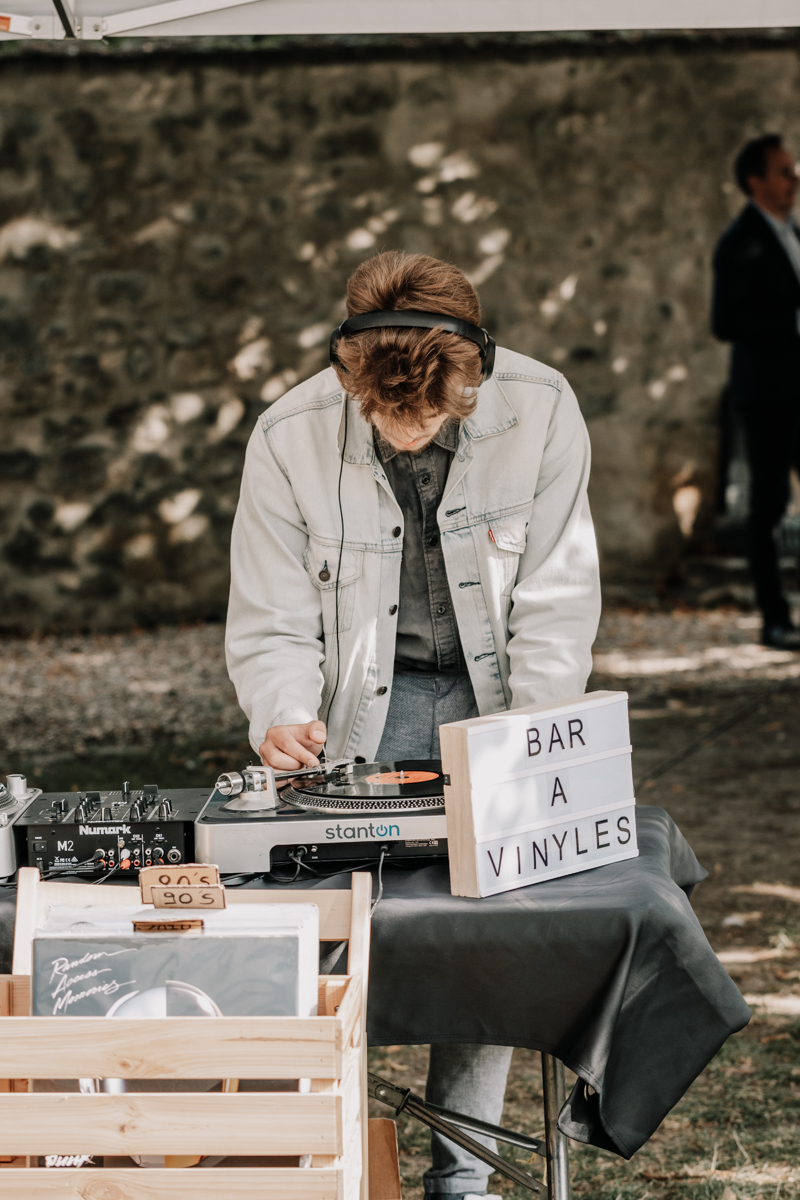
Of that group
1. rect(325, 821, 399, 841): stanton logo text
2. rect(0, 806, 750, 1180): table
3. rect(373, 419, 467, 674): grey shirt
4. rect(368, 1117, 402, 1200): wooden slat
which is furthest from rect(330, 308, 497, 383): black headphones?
rect(368, 1117, 402, 1200): wooden slat

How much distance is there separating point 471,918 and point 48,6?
219cm

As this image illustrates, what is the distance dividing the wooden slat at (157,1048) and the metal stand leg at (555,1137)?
56 cm

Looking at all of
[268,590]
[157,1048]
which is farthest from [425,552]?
[157,1048]

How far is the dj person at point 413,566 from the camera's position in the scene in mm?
2141

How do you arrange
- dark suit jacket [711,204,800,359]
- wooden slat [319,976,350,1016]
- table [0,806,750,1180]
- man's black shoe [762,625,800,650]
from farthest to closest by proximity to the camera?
dark suit jacket [711,204,800,359] < man's black shoe [762,625,800,650] < table [0,806,750,1180] < wooden slat [319,976,350,1016]

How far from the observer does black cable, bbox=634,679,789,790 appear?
530 centimetres

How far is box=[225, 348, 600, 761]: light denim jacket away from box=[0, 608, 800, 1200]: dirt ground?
3.67 ft

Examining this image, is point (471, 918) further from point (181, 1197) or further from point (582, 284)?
point (582, 284)

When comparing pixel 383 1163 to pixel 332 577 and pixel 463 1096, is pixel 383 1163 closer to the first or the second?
pixel 463 1096

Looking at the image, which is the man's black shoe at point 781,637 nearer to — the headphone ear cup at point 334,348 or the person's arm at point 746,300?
the person's arm at point 746,300

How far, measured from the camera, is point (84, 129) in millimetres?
8258

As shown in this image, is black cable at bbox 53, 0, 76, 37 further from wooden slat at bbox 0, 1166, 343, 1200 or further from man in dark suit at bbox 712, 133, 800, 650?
man in dark suit at bbox 712, 133, 800, 650

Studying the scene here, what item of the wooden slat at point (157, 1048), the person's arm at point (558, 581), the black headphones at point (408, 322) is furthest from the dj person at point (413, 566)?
the wooden slat at point (157, 1048)

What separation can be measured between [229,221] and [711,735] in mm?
4926
